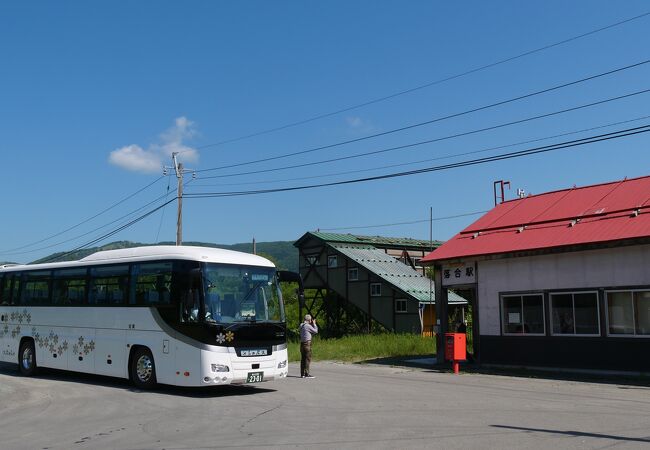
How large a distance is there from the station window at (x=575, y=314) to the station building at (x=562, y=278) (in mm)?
29

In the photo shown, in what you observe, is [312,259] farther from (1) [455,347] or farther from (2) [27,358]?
(2) [27,358]

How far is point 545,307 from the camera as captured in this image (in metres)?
19.8

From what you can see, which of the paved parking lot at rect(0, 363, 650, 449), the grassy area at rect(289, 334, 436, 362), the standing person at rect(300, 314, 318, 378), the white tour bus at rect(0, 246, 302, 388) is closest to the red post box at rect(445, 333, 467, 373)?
the paved parking lot at rect(0, 363, 650, 449)

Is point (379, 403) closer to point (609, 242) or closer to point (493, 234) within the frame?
point (609, 242)

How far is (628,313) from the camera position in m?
17.9

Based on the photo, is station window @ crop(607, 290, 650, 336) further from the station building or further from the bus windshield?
the bus windshield

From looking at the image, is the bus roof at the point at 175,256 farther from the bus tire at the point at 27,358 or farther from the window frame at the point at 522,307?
the window frame at the point at 522,307

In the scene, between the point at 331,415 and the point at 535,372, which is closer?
the point at 331,415

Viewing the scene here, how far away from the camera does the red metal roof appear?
18.5 metres

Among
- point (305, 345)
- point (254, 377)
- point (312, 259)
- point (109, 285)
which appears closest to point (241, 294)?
point (254, 377)

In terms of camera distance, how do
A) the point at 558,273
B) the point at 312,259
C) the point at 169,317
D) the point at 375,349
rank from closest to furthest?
1. the point at 169,317
2. the point at 558,273
3. the point at 375,349
4. the point at 312,259

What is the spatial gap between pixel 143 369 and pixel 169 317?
1661 mm

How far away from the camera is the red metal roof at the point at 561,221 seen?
18484 millimetres

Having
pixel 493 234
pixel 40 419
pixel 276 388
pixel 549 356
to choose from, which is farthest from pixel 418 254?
pixel 40 419
